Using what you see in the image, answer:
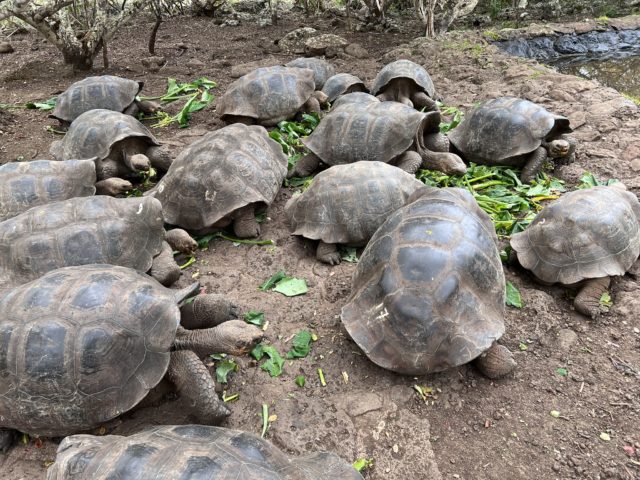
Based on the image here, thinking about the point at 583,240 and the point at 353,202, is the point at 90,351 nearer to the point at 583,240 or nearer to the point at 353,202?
the point at 353,202

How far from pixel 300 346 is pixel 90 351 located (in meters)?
1.44

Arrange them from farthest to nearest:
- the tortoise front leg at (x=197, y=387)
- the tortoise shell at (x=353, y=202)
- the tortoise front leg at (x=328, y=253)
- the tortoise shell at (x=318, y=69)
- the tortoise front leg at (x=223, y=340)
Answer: the tortoise shell at (x=318, y=69) < the tortoise front leg at (x=328, y=253) < the tortoise shell at (x=353, y=202) < the tortoise front leg at (x=223, y=340) < the tortoise front leg at (x=197, y=387)

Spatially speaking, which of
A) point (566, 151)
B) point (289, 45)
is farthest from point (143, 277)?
point (289, 45)

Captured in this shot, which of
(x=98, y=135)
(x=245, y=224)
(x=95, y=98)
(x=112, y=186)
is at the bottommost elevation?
(x=245, y=224)

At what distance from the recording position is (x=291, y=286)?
4145mm

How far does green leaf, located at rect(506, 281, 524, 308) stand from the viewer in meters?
3.81

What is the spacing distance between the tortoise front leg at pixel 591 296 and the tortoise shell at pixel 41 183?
193 inches

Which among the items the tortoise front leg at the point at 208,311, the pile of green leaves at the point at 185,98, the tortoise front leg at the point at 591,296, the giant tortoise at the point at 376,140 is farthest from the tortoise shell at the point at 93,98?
the tortoise front leg at the point at 591,296

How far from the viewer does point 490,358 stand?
3.22 meters

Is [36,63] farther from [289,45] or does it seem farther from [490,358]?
[490,358]

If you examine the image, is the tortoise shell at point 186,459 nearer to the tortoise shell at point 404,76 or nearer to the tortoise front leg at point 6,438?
Answer: the tortoise front leg at point 6,438

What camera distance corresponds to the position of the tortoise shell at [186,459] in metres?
2.06

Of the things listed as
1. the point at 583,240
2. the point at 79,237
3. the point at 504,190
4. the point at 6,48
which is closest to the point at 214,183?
the point at 79,237

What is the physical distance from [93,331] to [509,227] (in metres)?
3.79
